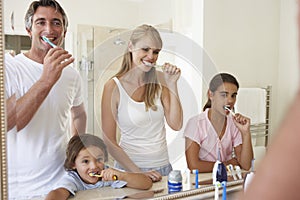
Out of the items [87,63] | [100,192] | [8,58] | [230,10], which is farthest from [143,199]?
[230,10]

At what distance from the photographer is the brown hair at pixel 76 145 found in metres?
0.82

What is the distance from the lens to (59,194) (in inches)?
32.6

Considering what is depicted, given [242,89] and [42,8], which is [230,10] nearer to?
[242,89]

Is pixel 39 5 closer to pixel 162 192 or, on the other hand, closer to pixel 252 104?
pixel 162 192

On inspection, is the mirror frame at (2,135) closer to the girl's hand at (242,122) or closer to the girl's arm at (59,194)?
the girl's arm at (59,194)

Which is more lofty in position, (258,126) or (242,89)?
(242,89)

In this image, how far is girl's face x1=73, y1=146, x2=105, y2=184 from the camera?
0.84m

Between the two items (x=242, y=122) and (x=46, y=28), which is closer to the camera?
(x=46, y=28)

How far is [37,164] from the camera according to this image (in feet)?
2.58

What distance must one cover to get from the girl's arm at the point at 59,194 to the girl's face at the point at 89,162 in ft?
0.18

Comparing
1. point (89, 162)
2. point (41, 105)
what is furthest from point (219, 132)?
point (41, 105)

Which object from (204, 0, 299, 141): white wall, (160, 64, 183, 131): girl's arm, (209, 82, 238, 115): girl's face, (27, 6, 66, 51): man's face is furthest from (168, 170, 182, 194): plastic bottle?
(27, 6, 66, 51): man's face

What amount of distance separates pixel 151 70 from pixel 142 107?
108 mm

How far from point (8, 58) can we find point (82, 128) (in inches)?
9.5
